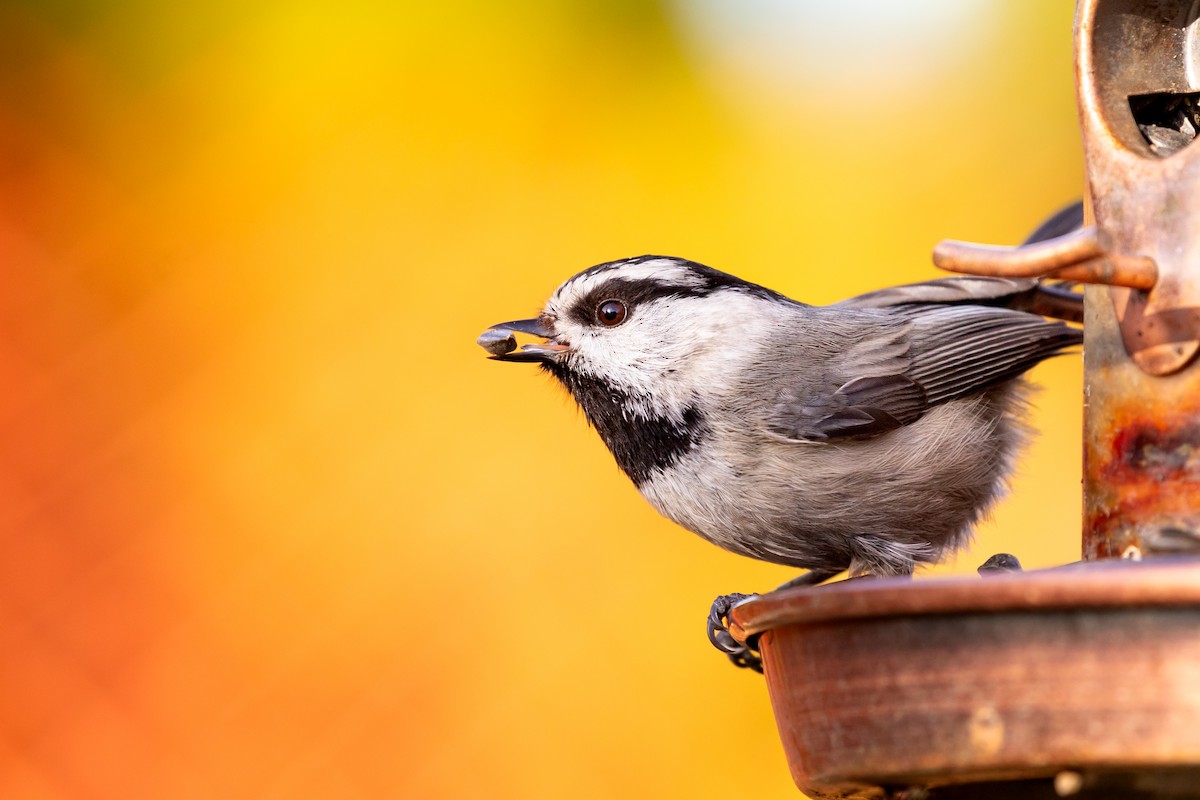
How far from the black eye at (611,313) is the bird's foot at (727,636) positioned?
0.66 m

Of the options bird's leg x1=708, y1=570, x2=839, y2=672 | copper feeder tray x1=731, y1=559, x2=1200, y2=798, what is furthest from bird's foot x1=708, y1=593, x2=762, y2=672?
copper feeder tray x1=731, y1=559, x2=1200, y2=798

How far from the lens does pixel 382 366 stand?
4.48 m

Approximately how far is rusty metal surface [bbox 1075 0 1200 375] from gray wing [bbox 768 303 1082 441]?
84 cm

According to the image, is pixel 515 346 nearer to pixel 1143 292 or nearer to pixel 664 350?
pixel 664 350

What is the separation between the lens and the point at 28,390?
4.17 meters

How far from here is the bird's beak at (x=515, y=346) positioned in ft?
A: 9.61

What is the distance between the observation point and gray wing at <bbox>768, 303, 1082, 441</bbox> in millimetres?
2861

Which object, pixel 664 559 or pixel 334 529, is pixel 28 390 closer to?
pixel 334 529

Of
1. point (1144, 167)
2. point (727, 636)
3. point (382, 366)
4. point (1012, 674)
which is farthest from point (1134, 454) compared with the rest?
point (382, 366)

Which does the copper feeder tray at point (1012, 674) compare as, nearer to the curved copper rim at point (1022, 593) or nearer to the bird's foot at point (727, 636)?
the curved copper rim at point (1022, 593)

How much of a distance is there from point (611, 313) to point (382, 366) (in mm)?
1685

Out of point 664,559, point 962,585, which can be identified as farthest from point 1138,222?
point 664,559

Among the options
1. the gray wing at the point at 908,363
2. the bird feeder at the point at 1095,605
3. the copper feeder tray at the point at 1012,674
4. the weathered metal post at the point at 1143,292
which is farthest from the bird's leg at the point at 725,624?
the copper feeder tray at the point at 1012,674

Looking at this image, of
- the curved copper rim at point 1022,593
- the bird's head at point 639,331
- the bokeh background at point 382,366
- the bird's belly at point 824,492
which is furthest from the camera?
the bokeh background at point 382,366
